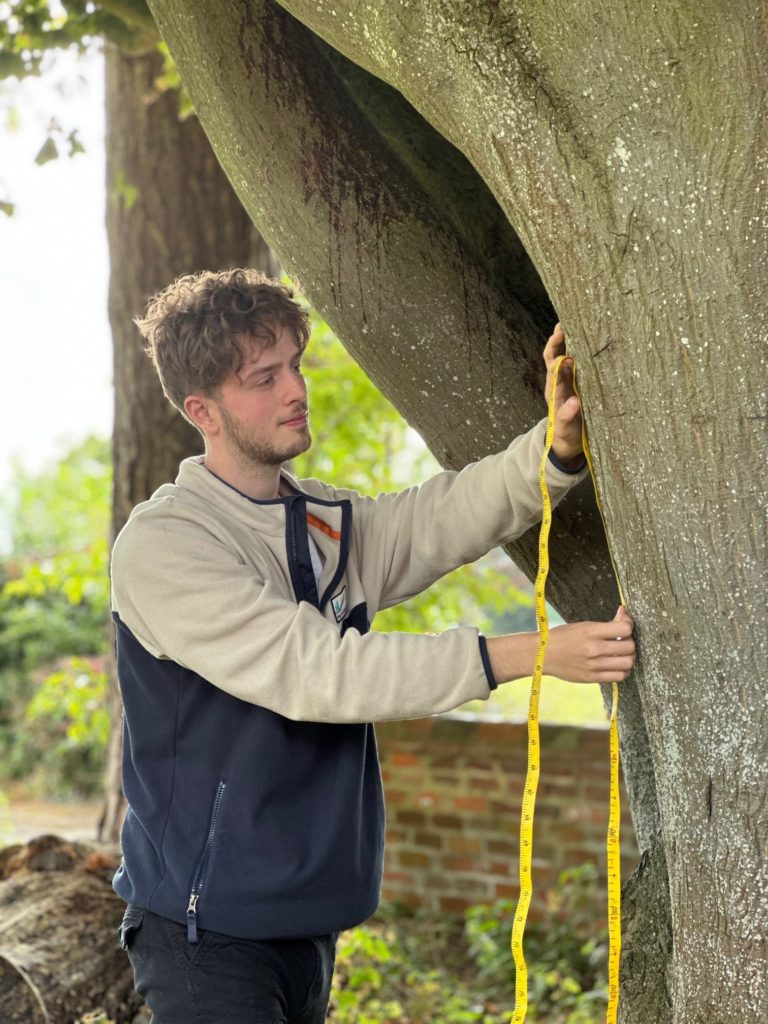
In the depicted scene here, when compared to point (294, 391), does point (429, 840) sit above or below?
below

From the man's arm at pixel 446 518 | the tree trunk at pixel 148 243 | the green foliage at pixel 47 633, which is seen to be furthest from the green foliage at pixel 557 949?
the green foliage at pixel 47 633

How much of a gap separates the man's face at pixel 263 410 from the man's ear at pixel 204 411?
18 millimetres

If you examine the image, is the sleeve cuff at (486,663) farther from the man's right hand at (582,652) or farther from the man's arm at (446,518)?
the man's arm at (446,518)

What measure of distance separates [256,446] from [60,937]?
7.62ft

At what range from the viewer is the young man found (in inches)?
90.0

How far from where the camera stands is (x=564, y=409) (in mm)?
2350

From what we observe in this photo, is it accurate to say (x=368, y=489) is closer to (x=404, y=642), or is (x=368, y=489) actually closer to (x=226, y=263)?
(x=226, y=263)

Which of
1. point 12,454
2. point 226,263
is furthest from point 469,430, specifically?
point 12,454

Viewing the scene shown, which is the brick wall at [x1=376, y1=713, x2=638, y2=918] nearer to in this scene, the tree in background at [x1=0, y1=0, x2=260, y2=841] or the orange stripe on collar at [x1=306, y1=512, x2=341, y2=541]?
the tree in background at [x1=0, y1=0, x2=260, y2=841]

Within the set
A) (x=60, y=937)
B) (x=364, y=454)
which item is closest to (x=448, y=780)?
(x=364, y=454)

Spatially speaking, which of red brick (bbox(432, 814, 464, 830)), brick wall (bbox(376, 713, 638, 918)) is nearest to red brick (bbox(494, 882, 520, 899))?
brick wall (bbox(376, 713, 638, 918))

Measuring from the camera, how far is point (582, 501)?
103 inches

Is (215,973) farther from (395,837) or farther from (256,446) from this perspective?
(395,837)

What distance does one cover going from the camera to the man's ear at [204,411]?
2723mm
